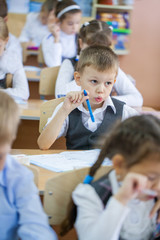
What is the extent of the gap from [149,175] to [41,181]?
0.49 meters

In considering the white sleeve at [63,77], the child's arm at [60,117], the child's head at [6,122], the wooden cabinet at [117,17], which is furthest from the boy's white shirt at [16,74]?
the wooden cabinet at [117,17]

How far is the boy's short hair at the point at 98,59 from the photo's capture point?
73.0 inches

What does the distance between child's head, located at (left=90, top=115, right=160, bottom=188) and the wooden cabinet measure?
373 centimetres

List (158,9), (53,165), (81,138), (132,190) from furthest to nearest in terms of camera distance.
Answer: (158,9) < (81,138) < (53,165) < (132,190)

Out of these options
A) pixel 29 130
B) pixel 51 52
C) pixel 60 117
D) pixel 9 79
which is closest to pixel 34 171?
pixel 60 117

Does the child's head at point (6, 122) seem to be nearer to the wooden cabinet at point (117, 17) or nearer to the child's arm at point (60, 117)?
the child's arm at point (60, 117)

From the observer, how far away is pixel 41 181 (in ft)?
4.49

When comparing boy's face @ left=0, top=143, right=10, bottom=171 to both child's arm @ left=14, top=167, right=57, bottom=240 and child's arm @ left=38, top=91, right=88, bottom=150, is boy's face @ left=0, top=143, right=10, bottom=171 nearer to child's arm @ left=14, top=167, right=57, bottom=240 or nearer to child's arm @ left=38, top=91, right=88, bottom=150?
child's arm @ left=14, top=167, right=57, bottom=240

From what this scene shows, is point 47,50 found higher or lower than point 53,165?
lower

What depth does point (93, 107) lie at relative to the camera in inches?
75.3

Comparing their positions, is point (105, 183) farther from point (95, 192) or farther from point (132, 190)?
point (132, 190)

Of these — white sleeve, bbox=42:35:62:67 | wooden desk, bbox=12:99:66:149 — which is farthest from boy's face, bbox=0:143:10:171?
white sleeve, bbox=42:35:62:67

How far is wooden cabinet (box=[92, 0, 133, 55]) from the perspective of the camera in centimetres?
467

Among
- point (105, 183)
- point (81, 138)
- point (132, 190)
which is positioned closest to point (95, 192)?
point (105, 183)
